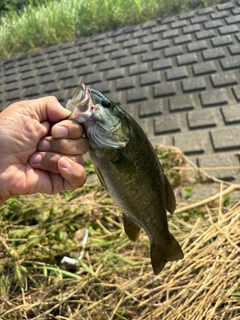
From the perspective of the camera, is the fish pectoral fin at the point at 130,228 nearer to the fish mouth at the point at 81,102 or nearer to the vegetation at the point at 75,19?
the fish mouth at the point at 81,102

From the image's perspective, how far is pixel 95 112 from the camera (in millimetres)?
1485

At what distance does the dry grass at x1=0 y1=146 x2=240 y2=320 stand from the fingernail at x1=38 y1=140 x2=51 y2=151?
112cm

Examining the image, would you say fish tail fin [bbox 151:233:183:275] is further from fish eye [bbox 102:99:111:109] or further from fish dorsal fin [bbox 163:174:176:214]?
fish eye [bbox 102:99:111:109]

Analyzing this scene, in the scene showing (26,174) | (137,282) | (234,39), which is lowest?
(234,39)

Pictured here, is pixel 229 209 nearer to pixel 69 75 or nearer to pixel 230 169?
pixel 230 169

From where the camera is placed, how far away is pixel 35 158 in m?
1.76

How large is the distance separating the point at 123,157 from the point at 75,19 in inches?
278

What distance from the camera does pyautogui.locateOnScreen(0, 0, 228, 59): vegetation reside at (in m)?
7.17

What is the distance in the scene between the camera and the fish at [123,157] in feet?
4.89

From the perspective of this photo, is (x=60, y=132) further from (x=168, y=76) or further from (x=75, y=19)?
→ (x=75, y=19)

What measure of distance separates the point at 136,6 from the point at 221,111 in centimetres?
435

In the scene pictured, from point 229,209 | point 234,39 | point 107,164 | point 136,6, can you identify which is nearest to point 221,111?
point 229,209

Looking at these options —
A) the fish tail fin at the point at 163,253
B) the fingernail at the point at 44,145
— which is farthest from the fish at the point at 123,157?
the fingernail at the point at 44,145

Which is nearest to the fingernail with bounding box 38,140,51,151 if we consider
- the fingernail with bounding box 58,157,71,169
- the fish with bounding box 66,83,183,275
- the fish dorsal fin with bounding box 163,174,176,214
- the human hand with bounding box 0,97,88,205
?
the human hand with bounding box 0,97,88,205
